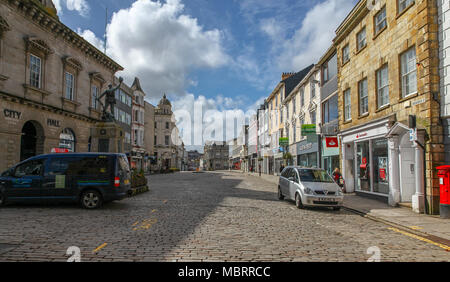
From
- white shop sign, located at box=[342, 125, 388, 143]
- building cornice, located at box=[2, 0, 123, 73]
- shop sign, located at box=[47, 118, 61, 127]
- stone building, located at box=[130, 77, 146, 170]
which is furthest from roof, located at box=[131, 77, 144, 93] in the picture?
white shop sign, located at box=[342, 125, 388, 143]

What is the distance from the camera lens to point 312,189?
419 inches

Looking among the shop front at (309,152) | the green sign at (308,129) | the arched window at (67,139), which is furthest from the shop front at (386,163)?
the arched window at (67,139)

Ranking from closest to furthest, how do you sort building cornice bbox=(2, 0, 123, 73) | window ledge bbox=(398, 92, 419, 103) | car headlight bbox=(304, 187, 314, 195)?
car headlight bbox=(304, 187, 314, 195)
window ledge bbox=(398, 92, 419, 103)
building cornice bbox=(2, 0, 123, 73)

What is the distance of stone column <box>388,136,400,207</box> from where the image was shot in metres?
12.0

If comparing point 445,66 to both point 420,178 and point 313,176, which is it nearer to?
point 420,178

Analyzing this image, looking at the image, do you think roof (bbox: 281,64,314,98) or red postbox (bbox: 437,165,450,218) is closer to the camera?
red postbox (bbox: 437,165,450,218)

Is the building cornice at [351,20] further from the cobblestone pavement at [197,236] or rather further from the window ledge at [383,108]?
the cobblestone pavement at [197,236]

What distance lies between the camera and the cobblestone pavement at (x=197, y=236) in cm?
501

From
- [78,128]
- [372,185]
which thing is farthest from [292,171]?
[78,128]

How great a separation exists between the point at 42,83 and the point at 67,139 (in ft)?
16.0

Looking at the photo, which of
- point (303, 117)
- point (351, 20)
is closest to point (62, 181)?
point (351, 20)

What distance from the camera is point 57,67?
21547 millimetres

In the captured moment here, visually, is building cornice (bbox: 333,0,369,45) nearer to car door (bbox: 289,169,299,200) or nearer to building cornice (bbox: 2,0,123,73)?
car door (bbox: 289,169,299,200)

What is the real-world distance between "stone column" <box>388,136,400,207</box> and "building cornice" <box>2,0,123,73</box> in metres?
22.2
